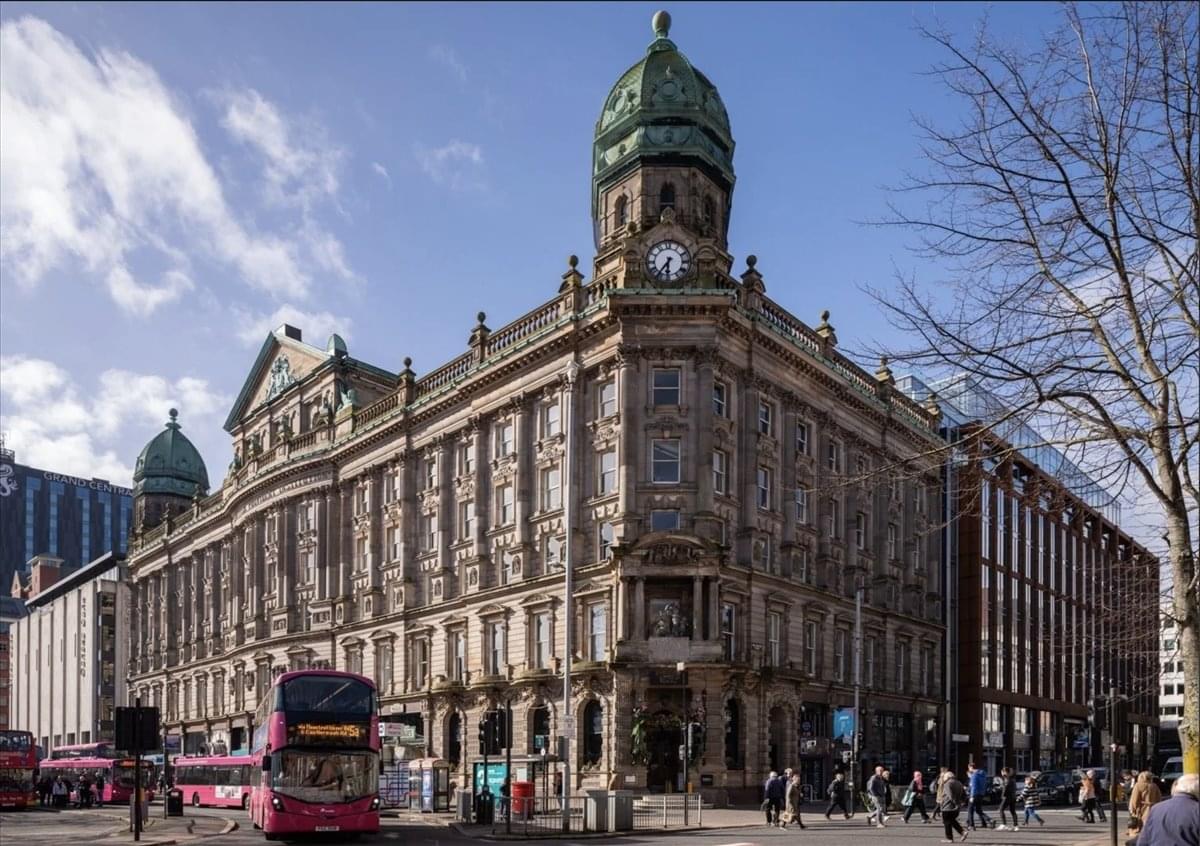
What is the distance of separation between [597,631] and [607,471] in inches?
268

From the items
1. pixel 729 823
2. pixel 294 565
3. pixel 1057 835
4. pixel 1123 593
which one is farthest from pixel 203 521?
pixel 1123 593

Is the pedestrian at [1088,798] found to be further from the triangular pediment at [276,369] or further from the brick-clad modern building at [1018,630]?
the triangular pediment at [276,369]

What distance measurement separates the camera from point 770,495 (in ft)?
186

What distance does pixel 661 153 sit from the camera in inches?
2356

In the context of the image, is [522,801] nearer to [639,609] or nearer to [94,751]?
[639,609]

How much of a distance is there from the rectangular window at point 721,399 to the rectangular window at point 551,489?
794 cm

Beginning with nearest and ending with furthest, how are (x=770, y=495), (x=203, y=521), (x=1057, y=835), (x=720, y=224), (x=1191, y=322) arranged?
(x=1191, y=322) < (x=1057, y=835) < (x=770, y=495) < (x=720, y=224) < (x=203, y=521)

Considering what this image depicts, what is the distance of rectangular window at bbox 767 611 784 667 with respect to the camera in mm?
54469

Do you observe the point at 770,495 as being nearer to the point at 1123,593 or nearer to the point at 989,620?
the point at 989,620

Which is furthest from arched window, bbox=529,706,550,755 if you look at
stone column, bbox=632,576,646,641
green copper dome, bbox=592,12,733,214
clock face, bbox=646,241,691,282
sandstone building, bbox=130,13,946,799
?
green copper dome, bbox=592,12,733,214

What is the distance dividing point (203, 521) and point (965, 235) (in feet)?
289

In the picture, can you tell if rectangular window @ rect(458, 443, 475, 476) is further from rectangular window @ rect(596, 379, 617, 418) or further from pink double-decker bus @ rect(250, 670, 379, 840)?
pink double-decker bus @ rect(250, 670, 379, 840)

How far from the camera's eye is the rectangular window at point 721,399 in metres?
53.1

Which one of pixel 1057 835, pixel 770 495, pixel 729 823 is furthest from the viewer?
pixel 770 495
